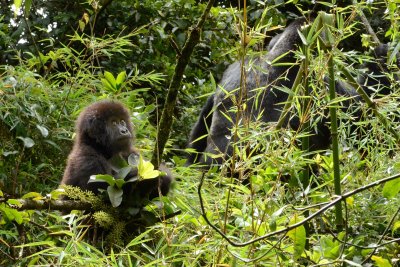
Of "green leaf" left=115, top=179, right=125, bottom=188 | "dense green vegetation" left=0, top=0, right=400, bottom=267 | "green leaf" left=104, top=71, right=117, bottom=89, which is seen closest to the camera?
"dense green vegetation" left=0, top=0, right=400, bottom=267

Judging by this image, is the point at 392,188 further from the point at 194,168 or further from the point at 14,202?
the point at 194,168

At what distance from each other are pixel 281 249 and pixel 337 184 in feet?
0.78

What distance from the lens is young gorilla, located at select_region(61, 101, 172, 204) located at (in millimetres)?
3004

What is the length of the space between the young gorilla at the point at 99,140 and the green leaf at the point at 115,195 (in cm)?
60

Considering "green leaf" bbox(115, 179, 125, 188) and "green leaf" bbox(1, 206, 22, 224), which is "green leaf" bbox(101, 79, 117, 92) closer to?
"green leaf" bbox(115, 179, 125, 188)

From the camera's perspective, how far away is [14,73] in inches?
135

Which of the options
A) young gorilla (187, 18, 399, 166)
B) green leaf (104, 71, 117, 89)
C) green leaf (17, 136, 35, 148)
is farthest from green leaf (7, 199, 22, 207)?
young gorilla (187, 18, 399, 166)

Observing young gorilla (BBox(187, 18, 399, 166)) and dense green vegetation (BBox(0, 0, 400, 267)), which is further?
young gorilla (BBox(187, 18, 399, 166))

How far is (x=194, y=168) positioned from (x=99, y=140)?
63cm

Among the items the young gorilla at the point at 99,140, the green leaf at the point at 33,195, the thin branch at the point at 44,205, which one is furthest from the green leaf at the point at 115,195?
the young gorilla at the point at 99,140

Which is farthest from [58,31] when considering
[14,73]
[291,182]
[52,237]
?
[291,182]

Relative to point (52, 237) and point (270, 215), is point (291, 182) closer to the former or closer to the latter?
point (270, 215)

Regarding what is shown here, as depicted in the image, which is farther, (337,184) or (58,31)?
(58,31)

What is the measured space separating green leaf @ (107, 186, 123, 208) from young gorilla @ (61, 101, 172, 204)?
598mm
